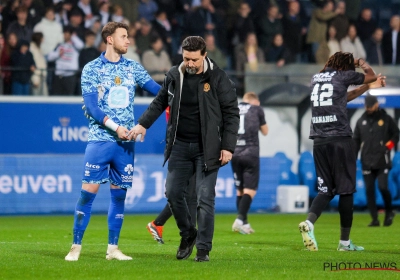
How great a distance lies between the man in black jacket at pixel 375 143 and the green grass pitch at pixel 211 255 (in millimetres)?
1116

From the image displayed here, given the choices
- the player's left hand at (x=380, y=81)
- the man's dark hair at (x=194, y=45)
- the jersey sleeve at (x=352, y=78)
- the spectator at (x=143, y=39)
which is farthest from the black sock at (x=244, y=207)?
the spectator at (x=143, y=39)

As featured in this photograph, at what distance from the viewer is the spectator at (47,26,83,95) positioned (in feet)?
62.9

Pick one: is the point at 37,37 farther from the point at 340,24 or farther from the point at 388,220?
the point at 388,220

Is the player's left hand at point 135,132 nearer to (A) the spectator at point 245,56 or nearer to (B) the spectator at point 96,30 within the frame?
(B) the spectator at point 96,30

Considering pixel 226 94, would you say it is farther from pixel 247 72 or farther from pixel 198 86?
pixel 247 72

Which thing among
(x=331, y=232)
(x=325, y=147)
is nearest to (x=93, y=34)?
(x=331, y=232)

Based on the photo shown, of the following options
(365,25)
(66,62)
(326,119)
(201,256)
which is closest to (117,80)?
(201,256)

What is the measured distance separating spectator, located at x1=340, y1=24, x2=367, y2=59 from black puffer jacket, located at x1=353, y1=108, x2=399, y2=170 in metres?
6.80

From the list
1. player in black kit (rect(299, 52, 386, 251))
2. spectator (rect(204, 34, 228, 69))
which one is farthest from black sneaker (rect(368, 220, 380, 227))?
spectator (rect(204, 34, 228, 69))

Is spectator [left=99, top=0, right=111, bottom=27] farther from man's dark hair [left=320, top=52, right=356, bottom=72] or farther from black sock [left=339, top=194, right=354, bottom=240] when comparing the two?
black sock [left=339, top=194, right=354, bottom=240]

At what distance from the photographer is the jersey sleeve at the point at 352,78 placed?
9.98 meters

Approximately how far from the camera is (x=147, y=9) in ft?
69.1

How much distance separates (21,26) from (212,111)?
11.4 meters

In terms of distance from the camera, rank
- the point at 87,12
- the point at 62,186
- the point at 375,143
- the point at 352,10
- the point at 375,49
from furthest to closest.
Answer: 1. the point at 352,10
2. the point at 375,49
3. the point at 87,12
4. the point at 62,186
5. the point at 375,143
